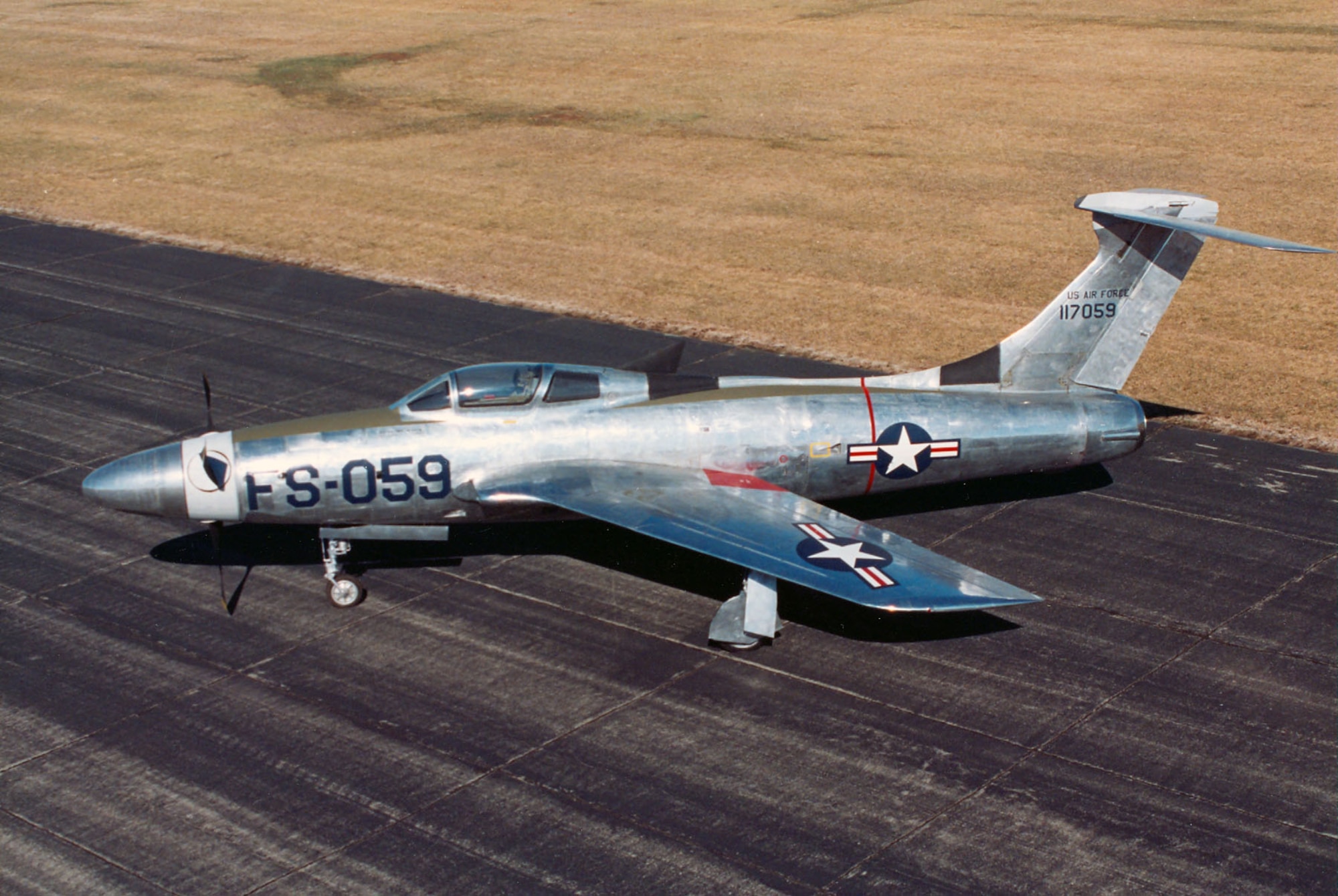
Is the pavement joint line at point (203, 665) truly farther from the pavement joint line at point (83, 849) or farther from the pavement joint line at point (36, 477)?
the pavement joint line at point (36, 477)

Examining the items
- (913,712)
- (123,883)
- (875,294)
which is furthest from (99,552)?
(875,294)

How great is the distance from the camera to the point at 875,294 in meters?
27.0

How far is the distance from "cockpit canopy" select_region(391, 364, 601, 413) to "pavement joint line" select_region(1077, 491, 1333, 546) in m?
7.36

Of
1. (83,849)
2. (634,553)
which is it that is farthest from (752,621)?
(83,849)

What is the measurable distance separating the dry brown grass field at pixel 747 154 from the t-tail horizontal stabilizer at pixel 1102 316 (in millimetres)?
4358

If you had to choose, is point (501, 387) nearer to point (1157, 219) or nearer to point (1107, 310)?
point (1107, 310)

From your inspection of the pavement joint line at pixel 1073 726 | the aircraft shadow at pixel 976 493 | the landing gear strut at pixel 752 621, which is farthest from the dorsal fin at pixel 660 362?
the pavement joint line at pixel 1073 726

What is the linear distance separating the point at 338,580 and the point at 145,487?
2.43 meters

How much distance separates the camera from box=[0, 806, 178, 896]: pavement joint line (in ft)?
37.6

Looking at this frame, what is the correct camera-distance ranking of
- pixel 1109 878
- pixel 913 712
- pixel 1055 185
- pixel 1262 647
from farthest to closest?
pixel 1055 185, pixel 1262 647, pixel 913 712, pixel 1109 878

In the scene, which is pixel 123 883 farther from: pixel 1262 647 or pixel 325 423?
pixel 1262 647

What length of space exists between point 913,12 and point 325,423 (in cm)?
4552

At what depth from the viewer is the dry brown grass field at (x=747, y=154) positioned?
26312 millimetres

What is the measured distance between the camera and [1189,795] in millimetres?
12453
